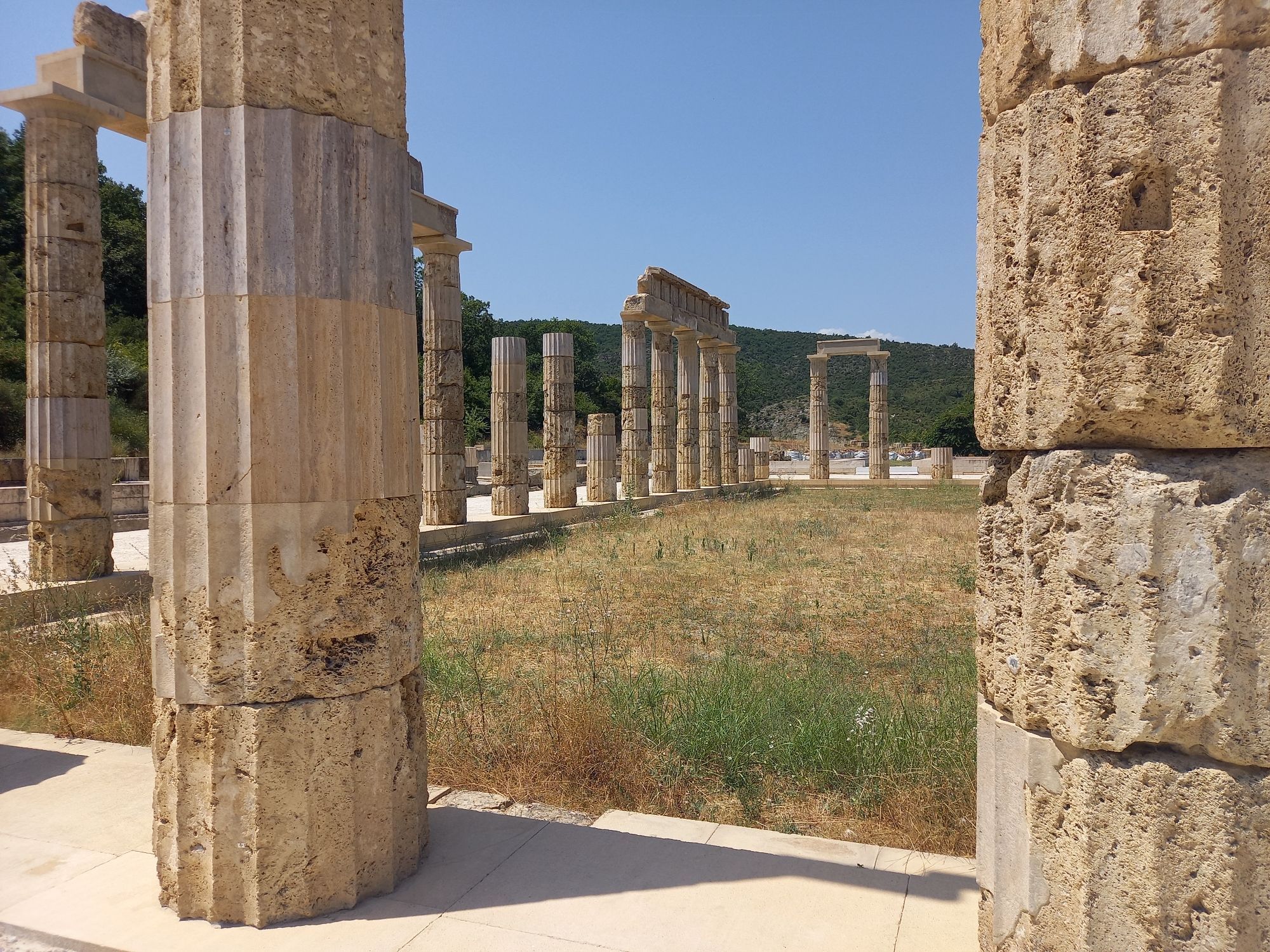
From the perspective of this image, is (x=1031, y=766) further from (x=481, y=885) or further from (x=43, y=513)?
(x=43, y=513)

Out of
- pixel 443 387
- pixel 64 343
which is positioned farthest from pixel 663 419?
pixel 64 343

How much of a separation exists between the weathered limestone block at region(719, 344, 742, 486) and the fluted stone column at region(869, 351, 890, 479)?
812cm

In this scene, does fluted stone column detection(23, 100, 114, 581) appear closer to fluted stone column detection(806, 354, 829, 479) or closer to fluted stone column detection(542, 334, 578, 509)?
fluted stone column detection(542, 334, 578, 509)

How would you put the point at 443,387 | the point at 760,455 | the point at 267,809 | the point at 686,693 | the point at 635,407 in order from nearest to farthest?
the point at 267,809 → the point at 686,693 → the point at 443,387 → the point at 635,407 → the point at 760,455

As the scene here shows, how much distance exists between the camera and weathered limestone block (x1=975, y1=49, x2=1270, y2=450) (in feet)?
7.31

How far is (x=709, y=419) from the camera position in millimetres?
30625

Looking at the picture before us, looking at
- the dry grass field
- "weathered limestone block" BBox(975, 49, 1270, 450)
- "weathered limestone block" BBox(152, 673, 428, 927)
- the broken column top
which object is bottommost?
the dry grass field

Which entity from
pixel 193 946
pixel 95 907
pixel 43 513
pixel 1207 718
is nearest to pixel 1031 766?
pixel 1207 718

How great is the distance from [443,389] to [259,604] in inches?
550

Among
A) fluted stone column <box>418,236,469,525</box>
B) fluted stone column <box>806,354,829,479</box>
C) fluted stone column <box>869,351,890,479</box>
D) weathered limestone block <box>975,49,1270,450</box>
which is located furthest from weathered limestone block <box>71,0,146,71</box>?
fluted stone column <box>869,351,890,479</box>

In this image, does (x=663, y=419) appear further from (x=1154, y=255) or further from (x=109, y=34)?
(x=1154, y=255)

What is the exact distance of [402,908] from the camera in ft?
11.3

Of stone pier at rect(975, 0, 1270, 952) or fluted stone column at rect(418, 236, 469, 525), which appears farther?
fluted stone column at rect(418, 236, 469, 525)

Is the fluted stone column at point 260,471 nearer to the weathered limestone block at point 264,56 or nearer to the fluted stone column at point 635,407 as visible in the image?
the weathered limestone block at point 264,56
